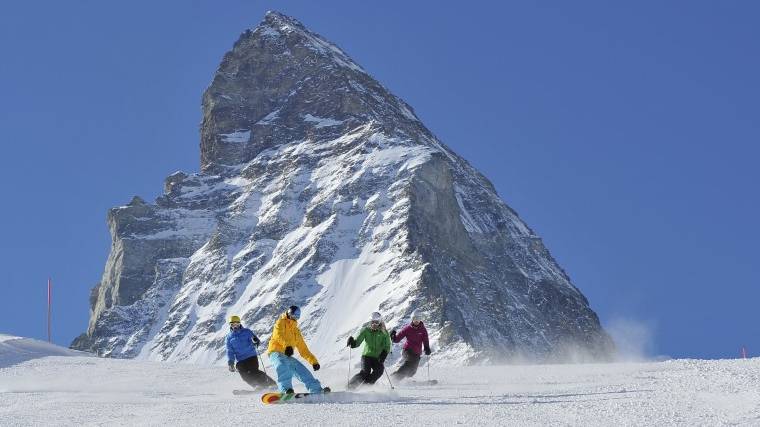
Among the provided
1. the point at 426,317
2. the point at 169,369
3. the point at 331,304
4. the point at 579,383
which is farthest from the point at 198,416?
the point at 331,304

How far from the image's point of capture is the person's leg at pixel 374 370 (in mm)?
21594

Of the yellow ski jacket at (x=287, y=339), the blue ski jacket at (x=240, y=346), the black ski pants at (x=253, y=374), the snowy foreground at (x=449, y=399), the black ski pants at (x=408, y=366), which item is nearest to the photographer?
the snowy foreground at (x=449, y=399)

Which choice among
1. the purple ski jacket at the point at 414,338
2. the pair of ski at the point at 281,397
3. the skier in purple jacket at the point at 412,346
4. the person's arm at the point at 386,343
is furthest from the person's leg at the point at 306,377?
the purple ski jacket at the point at 414,338

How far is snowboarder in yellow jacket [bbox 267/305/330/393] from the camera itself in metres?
19.0

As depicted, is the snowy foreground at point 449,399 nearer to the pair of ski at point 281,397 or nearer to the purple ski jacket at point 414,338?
the pair of ski at point 281,397

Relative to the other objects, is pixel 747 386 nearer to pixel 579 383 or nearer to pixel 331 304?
pixel 579 383

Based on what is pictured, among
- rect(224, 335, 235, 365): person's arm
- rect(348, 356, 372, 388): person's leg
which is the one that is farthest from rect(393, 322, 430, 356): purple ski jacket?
rect(224, 335, 235, 365): person's arm

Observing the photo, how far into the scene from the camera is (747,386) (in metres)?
17.2

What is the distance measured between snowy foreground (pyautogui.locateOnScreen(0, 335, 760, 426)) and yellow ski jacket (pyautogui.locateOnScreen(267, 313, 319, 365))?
939 millimetres

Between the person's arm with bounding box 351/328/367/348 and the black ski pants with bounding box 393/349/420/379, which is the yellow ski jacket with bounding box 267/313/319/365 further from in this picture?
the black ski pants with bounding box 393/349/420/379

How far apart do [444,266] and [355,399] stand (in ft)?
579

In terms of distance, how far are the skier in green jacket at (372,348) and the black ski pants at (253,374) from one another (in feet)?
5.64

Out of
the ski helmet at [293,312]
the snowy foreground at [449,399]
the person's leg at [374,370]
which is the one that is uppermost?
the ski helmet at [293,312]

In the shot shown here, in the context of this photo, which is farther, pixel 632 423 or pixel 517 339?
pixel 517 339
